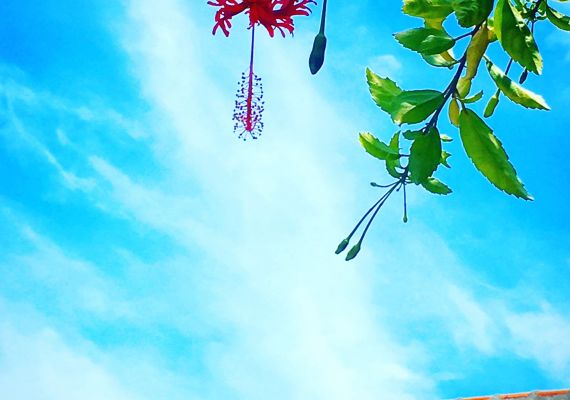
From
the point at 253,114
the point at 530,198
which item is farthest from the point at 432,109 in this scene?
the point at 253,114

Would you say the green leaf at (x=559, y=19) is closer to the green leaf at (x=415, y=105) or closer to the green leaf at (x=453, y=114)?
the green leaf at (x=453, y=114)

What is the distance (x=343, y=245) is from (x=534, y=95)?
34 centimetres

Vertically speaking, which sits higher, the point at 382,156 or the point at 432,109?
the point at 382,156

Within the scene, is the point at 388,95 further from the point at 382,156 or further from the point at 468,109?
the point at 468,109

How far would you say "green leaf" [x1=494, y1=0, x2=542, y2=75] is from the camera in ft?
2.69

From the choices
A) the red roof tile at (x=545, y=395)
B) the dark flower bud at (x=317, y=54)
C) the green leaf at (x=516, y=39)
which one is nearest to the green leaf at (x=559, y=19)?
the green leaf at (x=516, y=39)

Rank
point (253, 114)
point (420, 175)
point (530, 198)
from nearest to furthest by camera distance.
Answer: point (530, 198) < point (420, 175) < point (253, 114)

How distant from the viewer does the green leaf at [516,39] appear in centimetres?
82

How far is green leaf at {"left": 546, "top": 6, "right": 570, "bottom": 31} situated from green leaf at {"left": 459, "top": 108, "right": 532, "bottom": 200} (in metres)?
0.34

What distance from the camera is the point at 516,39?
821mm

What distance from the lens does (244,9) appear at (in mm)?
1187

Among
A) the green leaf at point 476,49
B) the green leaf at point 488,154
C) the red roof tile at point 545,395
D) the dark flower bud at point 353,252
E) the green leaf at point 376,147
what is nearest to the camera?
the green leaf at point 488,154

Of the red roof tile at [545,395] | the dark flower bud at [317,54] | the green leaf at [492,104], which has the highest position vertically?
the red roof tile at [545,395]

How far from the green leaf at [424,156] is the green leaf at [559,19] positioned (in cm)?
37
